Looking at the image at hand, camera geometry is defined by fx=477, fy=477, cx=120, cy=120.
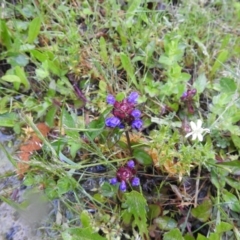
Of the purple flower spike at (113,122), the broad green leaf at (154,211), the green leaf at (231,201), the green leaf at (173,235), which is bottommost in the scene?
the broad green leaf at (154,211)

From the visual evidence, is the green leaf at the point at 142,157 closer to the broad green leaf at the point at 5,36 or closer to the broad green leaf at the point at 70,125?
the broad green leaf at the point at 70,125

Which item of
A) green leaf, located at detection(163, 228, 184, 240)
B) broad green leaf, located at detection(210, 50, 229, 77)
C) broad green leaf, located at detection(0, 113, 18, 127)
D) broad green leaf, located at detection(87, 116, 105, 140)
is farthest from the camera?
broad green leaf, located at detection(210, 50, 229, 77)

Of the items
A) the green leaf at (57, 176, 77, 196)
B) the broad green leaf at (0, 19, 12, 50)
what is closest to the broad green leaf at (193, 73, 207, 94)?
the green leaf at (57, 176, 77, 196)

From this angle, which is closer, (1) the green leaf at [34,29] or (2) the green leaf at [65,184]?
(2) the green leaf at [65,184]

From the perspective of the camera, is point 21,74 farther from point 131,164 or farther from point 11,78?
point 131,164

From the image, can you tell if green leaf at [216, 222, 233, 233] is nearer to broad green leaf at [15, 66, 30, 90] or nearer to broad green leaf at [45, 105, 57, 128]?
broad green leaf at [45, 105, 57, 128]

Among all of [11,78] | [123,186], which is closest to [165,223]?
[123,186]

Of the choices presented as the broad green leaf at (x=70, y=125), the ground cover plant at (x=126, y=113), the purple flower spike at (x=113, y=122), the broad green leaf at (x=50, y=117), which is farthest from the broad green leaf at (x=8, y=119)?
the purple flower spike at (x=113, y=122)
